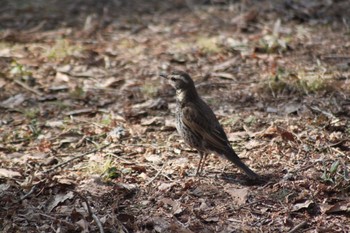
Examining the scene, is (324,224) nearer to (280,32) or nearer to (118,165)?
(118,165)

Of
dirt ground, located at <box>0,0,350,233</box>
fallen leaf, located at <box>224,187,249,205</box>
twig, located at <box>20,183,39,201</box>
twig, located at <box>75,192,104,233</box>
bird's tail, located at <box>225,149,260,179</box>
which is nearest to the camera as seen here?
twig, located at <box>75,192,104,233</box>

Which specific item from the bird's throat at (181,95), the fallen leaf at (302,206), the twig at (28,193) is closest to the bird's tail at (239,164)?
the fallen leaf at (302,206)

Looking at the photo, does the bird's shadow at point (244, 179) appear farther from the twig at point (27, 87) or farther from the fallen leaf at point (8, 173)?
the twig at point (27, 87)

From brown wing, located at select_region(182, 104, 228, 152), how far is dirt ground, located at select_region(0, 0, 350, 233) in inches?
14.8

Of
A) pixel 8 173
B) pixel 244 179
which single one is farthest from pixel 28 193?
pixel 244 179

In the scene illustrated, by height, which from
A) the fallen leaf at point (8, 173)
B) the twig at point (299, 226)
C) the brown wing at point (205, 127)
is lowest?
the fallen leaf at point (8, 173)

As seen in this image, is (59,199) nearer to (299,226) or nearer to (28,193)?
(28,193)

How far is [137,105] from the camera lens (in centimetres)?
920

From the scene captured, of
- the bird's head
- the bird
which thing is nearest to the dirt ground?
the bird

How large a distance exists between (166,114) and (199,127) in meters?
1.63

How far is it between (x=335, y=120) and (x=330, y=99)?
2.64 ft

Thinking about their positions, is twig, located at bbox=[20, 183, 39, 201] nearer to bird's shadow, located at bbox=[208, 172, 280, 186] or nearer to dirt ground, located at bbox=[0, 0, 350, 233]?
dirt ground, located at bbox=[0, 0, 350, 233]

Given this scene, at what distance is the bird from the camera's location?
23.0 feet

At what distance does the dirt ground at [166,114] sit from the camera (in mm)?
6258
